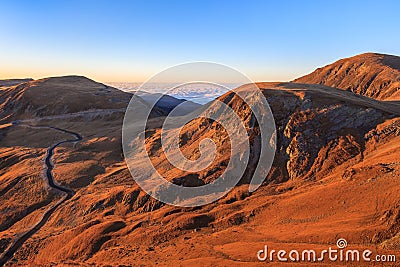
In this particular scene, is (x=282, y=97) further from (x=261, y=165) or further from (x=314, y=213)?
(x=314, y=213)

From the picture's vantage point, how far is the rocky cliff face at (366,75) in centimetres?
6956

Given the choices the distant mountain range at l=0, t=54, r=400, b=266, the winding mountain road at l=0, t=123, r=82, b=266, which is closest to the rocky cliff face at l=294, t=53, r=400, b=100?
the distant mountain range at l=0, t=54, r=400, b=266

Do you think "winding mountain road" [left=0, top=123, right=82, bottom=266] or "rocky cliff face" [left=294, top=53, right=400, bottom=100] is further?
"rocky cliff face" [left=294, top=53, right=400, bottom=100]

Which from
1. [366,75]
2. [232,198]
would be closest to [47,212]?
[232,198]

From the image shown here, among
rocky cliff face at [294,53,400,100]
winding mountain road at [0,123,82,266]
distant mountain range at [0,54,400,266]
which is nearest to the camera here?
distant mountain range at [0,54,400,266]

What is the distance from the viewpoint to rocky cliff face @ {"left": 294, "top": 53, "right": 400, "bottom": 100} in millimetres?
69562

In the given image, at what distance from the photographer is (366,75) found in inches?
3103

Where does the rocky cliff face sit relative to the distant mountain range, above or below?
above

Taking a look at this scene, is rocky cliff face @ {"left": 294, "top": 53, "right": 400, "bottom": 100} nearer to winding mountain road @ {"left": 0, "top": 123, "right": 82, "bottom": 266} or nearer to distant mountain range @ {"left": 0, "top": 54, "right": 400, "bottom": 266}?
distant mountain range @ {"left": 0, "top": 54, "right": 400, "bottom": 266}

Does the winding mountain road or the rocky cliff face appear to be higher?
the rocky cliff face

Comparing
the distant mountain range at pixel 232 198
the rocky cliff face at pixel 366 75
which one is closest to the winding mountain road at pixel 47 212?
the distant mountain range at pixel 232 198

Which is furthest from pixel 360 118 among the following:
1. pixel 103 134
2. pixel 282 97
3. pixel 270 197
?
pixel 103 134

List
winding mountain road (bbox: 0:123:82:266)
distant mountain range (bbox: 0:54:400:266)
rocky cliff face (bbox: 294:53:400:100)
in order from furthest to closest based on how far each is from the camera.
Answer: rocky cliff face (bbox: 294:53:400:100)
winding mountain road (bbox: 0:123:82:266)
distant mountain range (bbox: 0:54:400:266)

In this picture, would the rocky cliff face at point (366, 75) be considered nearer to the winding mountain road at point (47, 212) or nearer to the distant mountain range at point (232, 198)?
the distant mountain range at point (232, 198)
